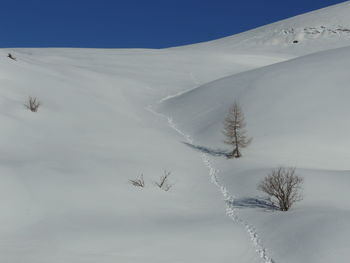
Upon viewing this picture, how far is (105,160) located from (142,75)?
110ft

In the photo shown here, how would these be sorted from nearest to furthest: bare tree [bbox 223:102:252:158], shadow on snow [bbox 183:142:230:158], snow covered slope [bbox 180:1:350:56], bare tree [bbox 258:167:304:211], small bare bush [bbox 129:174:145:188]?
bare tree [bbox 258:167:304:211]
small bare bush [bbox 129:174:145:188]
bare tree [bbox 223:102:252:158]
shadow on snow [bbox 183:142:230:158]
snow covered slope [bbox 180:1:350:56]

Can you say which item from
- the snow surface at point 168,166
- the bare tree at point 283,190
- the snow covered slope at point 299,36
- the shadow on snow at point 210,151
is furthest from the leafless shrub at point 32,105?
the snow covered slope at point 299,36

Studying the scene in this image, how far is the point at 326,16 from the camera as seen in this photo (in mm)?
112062

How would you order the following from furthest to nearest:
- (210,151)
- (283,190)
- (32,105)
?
(32,105) < (210,151) < (283,190)

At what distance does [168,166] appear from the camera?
75.2ft

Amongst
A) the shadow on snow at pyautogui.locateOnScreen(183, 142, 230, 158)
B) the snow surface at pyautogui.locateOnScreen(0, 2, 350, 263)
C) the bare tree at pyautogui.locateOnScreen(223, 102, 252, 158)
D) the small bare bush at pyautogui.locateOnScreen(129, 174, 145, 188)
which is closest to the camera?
the snow surface at pyautogui.locateOnScreen(0, 2, 350, 263)

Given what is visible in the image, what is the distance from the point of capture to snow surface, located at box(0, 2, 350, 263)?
13984 mm

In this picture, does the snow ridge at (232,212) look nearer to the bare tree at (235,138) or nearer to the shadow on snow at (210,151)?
the shadow on snow at (210,151)

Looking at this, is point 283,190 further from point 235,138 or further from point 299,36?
point 299,36

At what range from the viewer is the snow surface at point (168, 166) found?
14.0 metres

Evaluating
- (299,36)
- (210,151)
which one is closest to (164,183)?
(210,151)

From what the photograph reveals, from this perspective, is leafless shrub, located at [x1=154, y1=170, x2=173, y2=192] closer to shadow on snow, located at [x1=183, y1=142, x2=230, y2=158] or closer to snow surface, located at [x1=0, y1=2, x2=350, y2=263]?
snow surface, located at [x1=0, y1=2, x2=350, y2=263]

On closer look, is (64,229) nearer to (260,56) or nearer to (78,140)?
(78,140)

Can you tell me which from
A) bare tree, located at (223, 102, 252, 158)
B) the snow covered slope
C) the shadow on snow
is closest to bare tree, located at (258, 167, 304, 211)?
bare tree, located at (223, 102, 252, 158)
